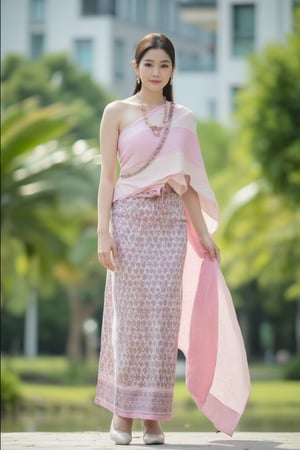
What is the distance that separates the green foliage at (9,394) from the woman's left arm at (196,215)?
1806 cm

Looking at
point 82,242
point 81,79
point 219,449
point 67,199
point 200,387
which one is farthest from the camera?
point 81,79

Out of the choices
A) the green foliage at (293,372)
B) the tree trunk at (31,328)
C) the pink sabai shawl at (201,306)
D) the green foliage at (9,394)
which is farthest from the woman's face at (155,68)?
the tree trunk at (31,328)

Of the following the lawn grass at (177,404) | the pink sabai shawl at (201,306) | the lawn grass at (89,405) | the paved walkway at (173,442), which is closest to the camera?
the paved walkway at (173,442)

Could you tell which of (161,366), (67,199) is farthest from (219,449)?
(67,199)

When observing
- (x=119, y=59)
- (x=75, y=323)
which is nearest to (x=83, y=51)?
(x=119, y=59)

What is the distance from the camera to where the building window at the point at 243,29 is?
76500mm

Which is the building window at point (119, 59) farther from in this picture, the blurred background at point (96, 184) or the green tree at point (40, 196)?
the green tree at point (40, 196)

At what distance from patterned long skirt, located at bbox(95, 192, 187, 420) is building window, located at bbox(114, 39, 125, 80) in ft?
291

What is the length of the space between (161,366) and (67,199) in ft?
84.9

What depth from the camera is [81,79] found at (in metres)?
79.8

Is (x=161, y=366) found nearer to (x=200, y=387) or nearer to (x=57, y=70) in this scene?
(x=200, y=387)

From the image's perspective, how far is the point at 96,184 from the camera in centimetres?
3241

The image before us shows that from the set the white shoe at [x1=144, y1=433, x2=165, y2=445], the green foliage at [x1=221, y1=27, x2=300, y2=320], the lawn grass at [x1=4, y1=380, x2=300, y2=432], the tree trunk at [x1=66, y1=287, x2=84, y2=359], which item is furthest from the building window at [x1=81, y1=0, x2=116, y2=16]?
the white shoe at [x1=144, y1=433, x2=165, y2=445]

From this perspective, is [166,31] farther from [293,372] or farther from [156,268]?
[156,268]
